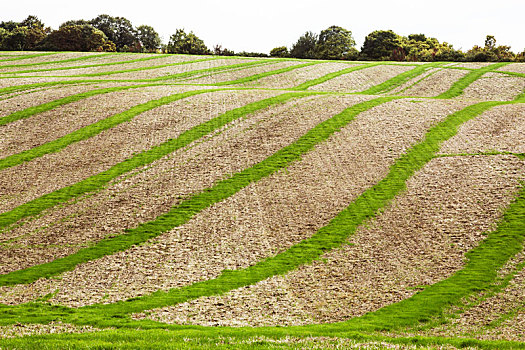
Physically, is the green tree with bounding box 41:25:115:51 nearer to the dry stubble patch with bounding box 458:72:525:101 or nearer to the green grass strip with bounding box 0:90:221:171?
the green grass strip with bounding box 0:90:221:171

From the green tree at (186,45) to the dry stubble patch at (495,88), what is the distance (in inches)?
2142

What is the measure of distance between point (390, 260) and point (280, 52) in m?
80.2

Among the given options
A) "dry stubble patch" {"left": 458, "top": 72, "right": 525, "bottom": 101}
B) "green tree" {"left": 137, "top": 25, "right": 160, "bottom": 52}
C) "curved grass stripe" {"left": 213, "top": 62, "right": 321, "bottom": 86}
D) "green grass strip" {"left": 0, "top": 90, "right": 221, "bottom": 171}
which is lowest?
"green grass strip" {"left": 0, "top": 90, "right": 221, "bottom": 171}

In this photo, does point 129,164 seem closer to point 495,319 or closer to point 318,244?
point 318,244

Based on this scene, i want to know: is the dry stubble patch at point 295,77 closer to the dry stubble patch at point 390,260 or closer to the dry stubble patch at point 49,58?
the dry stubble patch at point 390,260

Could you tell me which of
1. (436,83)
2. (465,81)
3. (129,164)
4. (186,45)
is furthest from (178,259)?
(186,45)

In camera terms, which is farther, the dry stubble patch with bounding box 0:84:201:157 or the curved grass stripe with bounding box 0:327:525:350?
the dry stubble patch with bounding box 0:84:201:157

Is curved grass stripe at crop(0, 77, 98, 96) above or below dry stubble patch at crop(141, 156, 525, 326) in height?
above

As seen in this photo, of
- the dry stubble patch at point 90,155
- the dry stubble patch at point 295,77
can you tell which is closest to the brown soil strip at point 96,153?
the dry stubble patch at point 90,155

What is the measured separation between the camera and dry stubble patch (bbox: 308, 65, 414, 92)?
158 feet

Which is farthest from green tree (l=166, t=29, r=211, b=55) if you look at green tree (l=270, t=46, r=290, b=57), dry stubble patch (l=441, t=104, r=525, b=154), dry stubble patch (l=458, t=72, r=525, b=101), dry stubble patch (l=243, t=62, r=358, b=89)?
dry stubble patch (l=441, t=104, r=525, b=154)

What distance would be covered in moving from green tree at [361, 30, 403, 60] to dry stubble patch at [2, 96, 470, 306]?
65570 millimetres

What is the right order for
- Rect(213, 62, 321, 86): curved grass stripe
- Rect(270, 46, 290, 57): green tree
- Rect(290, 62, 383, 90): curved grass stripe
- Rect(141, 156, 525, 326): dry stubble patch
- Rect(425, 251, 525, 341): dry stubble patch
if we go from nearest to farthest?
Rect(425, 251, 525, 341): dry stubble patch → Rect(141, 156, 525, 326): dry stubble patch → Rect(290, 62, 383, 90): curved grass stripe → Rect(213, 62, 321, 86): curved grass stripe → Rect(270, 46, 290, 57): green tree

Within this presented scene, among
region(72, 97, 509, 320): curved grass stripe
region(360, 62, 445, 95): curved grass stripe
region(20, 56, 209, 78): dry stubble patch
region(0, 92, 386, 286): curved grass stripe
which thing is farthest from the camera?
region(20, 56, 209, 78): dry stubble patch
